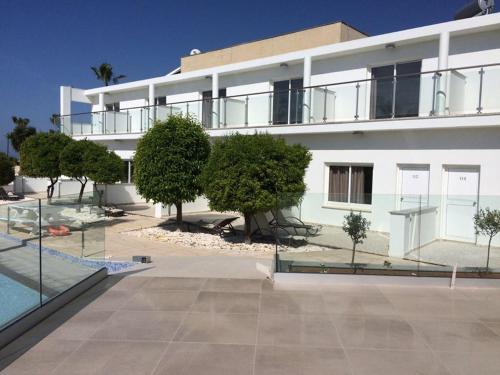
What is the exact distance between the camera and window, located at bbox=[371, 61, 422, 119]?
1220 cm

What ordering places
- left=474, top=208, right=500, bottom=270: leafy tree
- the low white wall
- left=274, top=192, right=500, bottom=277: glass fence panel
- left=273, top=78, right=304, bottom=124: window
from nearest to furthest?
left=274, top=192, right=500, bottom=277: glass fence panel
left=474, top=208, right=500, bottom=270: leafy tree
left=273, top=78, right=304, bottom=124: window
the low white wall

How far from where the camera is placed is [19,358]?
4422mm

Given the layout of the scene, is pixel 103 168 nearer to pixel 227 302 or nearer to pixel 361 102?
pixel 361 102

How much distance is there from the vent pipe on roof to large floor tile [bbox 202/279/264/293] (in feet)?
42.4

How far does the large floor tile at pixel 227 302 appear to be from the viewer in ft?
19.7

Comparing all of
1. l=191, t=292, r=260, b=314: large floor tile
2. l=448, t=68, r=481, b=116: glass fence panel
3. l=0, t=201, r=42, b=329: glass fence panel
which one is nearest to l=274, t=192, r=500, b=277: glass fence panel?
l=191, t=292, r=260, b=314: large floor tile

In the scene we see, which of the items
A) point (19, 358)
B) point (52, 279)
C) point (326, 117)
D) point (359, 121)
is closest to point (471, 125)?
point (359, 121)

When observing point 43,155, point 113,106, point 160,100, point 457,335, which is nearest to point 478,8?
point 457,335

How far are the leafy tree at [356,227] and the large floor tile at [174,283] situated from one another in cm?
319

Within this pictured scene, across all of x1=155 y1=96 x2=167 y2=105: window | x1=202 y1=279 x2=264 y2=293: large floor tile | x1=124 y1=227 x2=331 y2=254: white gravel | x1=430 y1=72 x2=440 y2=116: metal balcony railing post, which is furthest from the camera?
x1=155 y1=96 x2=167 y2=105: window

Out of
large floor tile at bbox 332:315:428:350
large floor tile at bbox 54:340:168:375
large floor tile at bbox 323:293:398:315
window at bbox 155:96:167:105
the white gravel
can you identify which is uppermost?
window at bbox 155:96:167:105

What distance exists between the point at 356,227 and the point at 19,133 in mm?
59714

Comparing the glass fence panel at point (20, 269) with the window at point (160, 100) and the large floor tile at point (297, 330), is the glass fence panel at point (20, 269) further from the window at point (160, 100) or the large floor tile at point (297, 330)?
the window at point (160, 100)

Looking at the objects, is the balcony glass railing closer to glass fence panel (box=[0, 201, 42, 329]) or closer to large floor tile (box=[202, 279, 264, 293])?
large floor tile (box=[202, 279, 264, 293])
